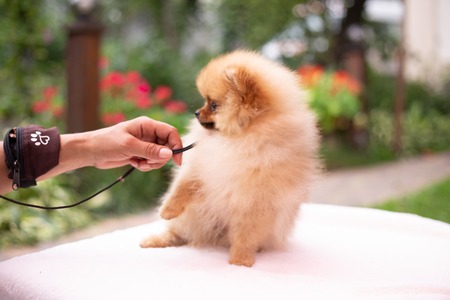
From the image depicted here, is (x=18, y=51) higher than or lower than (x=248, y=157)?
lower

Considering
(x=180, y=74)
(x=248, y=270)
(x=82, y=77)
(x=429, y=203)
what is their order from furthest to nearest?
(x=180, y=74) < (x=82, y=77) < (x=429, y=203) < (x=248, y=270)

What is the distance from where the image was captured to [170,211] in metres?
1.36

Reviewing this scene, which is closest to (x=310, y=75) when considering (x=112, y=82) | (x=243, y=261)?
(x=112, y=82)

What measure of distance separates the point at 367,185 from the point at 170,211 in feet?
10.0

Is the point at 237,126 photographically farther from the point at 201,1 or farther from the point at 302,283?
the point at 201,1

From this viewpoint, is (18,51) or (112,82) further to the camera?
(112,82)

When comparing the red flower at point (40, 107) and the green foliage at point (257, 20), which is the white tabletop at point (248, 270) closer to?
the red flower at point (40, 107)

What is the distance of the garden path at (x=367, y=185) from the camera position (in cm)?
328

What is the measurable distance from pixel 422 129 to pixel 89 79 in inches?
145

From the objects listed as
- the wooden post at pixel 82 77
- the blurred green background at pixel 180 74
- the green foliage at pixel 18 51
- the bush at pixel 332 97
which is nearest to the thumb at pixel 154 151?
the blurred green background at pixel 180 74

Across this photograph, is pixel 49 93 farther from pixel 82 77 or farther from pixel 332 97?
pixel 332 97

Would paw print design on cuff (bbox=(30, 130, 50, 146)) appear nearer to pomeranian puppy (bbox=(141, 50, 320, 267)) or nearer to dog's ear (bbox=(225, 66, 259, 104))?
pomeranian puppy (bbox=(141, 50, 320, 267))

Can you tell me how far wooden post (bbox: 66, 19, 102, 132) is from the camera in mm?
A: 3670

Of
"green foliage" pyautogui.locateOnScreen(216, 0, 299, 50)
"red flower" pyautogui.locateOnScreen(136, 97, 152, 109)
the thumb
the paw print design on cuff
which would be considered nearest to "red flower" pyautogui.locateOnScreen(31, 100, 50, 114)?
"red flower" pyautogui.locateOnScreen(136, 97, 152, 109)
